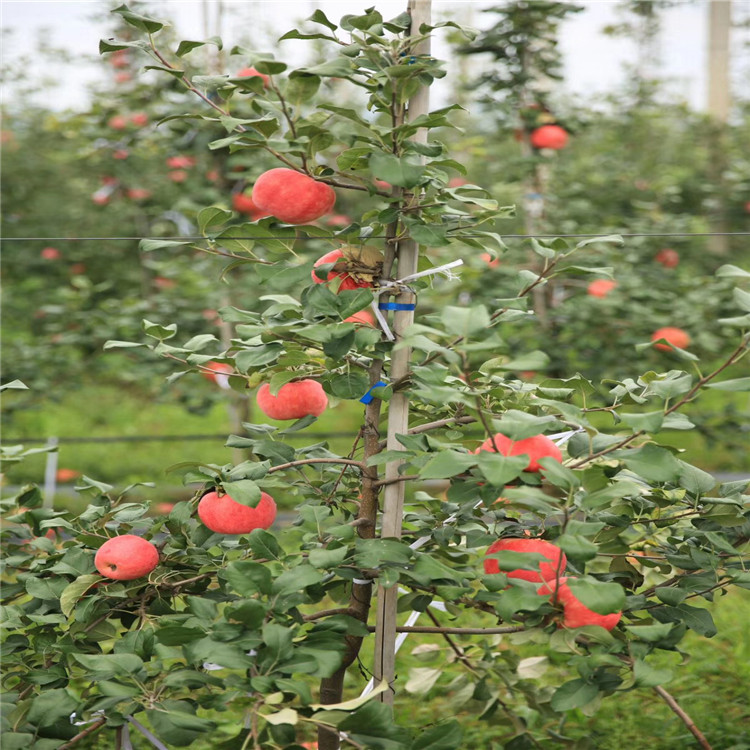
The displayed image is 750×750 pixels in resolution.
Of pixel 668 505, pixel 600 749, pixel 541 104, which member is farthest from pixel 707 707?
pixel 541 104

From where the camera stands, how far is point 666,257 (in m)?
3.34

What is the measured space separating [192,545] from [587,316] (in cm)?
199

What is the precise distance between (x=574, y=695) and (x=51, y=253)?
431cm

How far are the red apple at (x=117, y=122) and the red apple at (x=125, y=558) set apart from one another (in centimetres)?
241

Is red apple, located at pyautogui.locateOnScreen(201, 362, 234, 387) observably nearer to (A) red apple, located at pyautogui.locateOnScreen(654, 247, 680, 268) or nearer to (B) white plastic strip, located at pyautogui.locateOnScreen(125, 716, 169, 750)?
(B) white plastic strip, located at pyautogui.locateOnScreen(125, 716, 169, 750)

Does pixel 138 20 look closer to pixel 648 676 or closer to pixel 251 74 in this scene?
pixel 251 74

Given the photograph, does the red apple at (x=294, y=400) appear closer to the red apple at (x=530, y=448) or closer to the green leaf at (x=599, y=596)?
the red apple at (x=530, y=448)

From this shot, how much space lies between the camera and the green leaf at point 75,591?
111 centimetres

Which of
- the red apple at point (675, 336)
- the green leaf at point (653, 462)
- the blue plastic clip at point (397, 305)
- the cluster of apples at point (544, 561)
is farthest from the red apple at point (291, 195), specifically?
the red apple at point (675, 336)

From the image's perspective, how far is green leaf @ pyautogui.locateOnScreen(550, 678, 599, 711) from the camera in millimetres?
934

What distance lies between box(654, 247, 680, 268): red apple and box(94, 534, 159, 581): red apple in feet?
8.78

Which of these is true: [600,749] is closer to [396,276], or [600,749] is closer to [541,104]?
[396,276]

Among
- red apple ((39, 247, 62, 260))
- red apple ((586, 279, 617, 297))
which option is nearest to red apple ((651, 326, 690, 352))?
red apple ((586, 279, 617, 297))

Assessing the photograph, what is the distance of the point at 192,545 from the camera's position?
1.21 m
